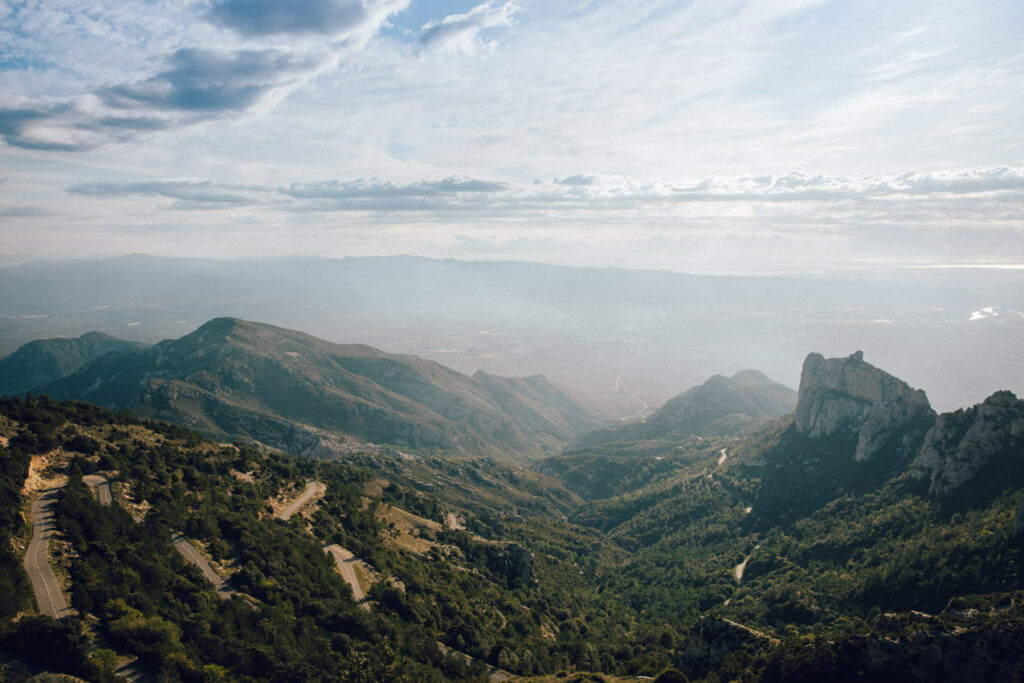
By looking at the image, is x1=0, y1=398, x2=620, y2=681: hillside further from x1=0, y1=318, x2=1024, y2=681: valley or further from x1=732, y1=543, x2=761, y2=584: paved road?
x1=732, y1=543, x2=761, y2=584: paved road

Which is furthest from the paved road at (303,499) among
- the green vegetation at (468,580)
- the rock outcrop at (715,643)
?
the rock outcrop at (715,643)

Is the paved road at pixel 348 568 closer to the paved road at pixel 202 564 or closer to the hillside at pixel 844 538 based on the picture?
the paved road at pixel 202 564

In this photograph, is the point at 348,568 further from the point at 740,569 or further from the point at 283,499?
the point at 740,569

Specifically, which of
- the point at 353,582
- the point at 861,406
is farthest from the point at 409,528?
the point at 861,406

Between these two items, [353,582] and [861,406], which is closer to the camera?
[353,582]

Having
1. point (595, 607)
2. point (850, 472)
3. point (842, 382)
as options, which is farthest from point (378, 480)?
point (842, 382)

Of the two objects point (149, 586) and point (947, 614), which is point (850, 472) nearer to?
point (947, 614)
